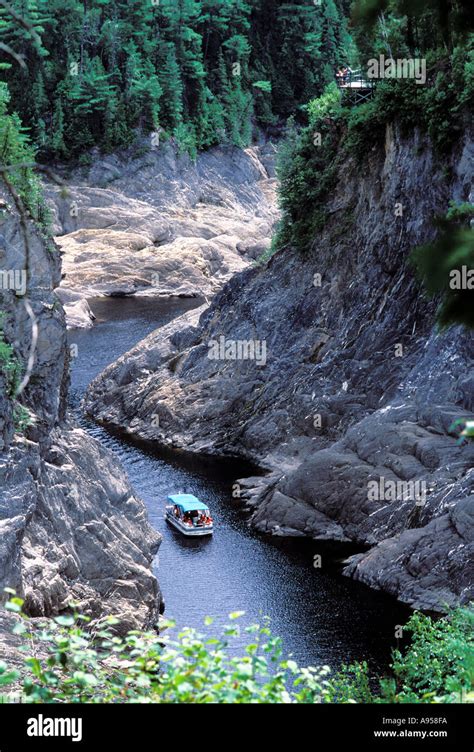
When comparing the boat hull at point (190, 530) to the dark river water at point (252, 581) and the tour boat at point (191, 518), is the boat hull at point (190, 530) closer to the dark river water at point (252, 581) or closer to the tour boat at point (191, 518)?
the tour boat at point (191, 518)

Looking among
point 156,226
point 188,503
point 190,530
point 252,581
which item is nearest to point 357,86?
point 188,503

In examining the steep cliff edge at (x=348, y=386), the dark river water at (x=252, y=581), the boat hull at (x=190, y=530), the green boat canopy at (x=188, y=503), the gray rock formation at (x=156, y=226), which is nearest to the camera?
the dark river water at (x=252, y=581)

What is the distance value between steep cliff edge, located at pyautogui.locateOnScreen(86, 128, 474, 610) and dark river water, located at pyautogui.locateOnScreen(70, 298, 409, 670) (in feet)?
3.51

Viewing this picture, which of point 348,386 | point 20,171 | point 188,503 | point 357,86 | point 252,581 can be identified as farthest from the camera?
point 357,86

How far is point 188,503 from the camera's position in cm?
4078

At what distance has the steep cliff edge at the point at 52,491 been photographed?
2533cm

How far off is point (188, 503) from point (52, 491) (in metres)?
13.4

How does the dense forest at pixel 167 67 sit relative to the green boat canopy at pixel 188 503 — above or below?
above

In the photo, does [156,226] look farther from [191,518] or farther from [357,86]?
[191,518]

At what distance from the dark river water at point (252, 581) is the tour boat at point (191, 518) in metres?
0.35

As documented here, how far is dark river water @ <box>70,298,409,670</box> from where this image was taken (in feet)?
101

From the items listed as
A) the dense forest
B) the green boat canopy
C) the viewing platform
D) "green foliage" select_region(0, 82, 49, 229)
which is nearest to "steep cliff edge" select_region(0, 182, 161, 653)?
"green foliage" select_region(0, 82, 49, 229)

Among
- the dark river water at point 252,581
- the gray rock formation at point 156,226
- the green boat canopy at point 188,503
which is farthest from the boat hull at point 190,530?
the gray rock formation at point 156,226

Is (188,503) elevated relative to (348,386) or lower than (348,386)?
lower
